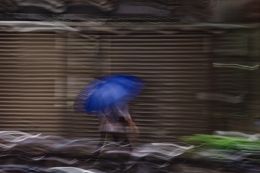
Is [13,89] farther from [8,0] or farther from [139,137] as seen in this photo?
[139,137]

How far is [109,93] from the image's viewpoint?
7.47 metres

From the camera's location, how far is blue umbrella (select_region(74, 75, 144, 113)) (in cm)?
746

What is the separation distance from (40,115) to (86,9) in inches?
73.1

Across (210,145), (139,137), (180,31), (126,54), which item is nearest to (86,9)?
(126,54)

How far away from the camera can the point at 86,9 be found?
8750 millimetres

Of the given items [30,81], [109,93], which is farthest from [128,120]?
[30,81]

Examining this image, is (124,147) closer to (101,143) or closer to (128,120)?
(101,143)

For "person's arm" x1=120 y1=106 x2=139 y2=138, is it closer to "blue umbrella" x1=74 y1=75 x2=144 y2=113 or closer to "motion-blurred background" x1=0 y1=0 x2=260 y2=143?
"blue umbrella" x1=74 y1=75 x2=144 y2=113

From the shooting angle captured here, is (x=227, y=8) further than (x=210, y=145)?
Yes

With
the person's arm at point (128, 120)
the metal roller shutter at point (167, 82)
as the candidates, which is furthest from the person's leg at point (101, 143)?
the metal roller shutter at point (167, 82)

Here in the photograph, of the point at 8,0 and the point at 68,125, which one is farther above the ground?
the point at 8,0

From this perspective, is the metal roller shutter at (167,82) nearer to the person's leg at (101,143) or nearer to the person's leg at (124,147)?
the person's leg at (124,147)

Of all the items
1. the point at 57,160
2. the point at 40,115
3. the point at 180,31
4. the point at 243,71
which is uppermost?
the point at 180,31

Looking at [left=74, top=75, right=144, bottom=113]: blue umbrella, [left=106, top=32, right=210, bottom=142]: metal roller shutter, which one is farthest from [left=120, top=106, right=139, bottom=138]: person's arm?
[left=106, top=32, right=210, bottom=142]: metal roller shutter
